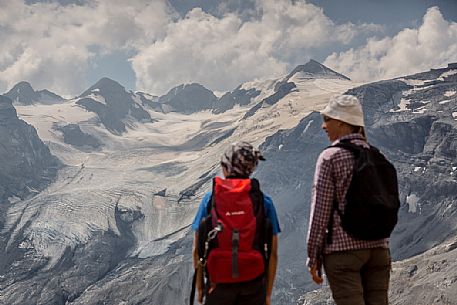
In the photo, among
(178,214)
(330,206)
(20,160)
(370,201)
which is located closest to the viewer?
(370,201)

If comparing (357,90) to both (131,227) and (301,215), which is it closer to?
(301,215)

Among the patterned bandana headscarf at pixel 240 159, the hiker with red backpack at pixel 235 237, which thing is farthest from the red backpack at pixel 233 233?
the patterned bandana headscarf at pixel 240 159

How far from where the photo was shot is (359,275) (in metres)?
4.84

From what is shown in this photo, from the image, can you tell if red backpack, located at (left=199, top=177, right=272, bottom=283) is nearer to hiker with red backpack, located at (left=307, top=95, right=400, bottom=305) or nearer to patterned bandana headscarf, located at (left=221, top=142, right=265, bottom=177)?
patterned bandana headscarf, located at (left=221, top=142, right=265, bottom=177)

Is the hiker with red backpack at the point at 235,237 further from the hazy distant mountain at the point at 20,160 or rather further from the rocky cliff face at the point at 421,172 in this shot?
the hazy distant mountain at the point at 20,160

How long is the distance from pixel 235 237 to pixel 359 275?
4.13 ft

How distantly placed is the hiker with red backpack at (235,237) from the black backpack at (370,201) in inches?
27.9

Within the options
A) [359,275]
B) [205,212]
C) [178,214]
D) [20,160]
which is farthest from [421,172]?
[20,160]

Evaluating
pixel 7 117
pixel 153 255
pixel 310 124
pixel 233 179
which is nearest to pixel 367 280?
pixel 233 179

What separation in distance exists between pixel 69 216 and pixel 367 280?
424ft

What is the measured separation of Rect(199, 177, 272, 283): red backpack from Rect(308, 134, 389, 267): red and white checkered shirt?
0.52m

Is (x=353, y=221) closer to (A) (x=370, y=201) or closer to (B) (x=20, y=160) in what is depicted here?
(A) (x=370, y=201)

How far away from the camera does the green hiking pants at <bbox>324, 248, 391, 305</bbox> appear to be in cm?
476

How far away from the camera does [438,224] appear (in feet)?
322
